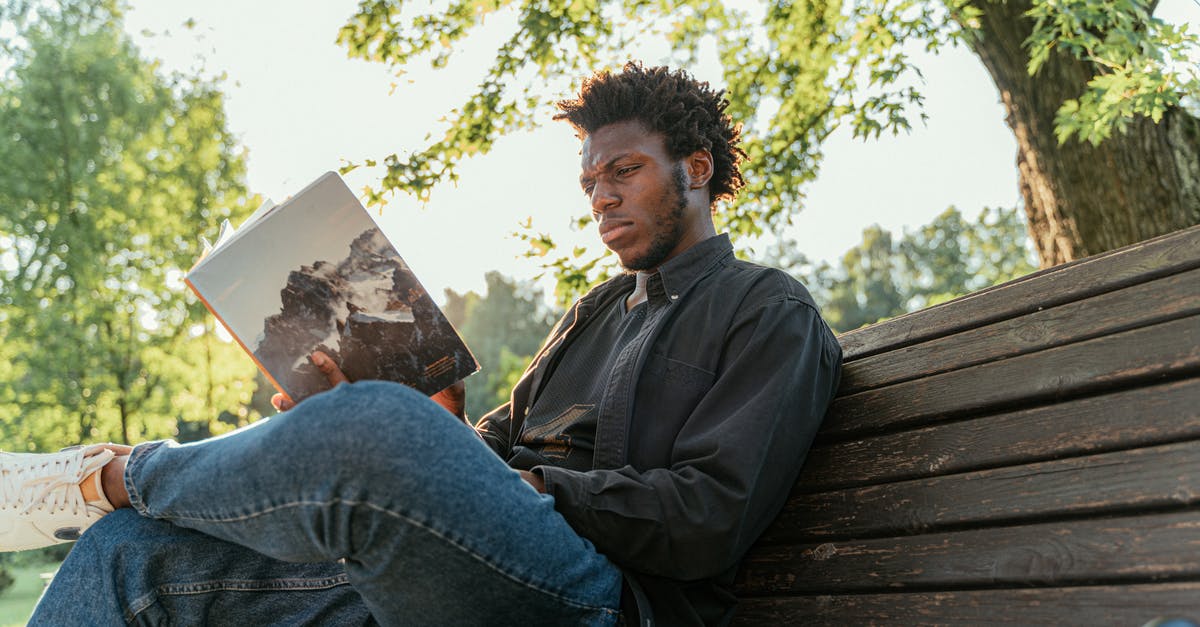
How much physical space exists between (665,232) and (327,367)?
0.93m

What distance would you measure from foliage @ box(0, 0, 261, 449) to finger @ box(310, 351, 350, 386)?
42.2ft

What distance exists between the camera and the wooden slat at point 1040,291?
1740 mm

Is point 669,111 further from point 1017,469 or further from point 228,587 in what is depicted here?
point 228,587

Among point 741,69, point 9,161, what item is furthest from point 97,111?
point 741,69

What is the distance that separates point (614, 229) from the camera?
8.29 feet

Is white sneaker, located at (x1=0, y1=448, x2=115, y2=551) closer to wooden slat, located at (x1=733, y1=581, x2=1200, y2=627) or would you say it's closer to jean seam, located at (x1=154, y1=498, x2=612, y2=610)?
jean seam, located at (x1=154, y1=498, x2=612, y2=610)

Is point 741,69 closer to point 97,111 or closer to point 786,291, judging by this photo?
point 786,291

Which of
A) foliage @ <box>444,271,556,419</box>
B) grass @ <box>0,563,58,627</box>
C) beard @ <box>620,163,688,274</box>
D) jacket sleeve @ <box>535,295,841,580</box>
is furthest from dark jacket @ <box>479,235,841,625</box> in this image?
foliage @ <box>444,271,556,419</box>

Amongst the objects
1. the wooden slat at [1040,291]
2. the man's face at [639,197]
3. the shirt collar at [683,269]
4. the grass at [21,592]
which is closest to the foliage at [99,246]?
the grass at [21,592]

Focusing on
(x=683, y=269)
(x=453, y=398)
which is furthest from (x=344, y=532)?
(x=683, y=269)

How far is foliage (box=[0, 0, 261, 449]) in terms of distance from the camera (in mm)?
13469

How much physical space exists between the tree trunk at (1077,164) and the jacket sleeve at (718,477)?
322 cm

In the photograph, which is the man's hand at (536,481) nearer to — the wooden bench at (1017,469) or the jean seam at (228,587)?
the jean seam at (228,587)

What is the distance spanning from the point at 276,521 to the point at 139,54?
16.3 m
